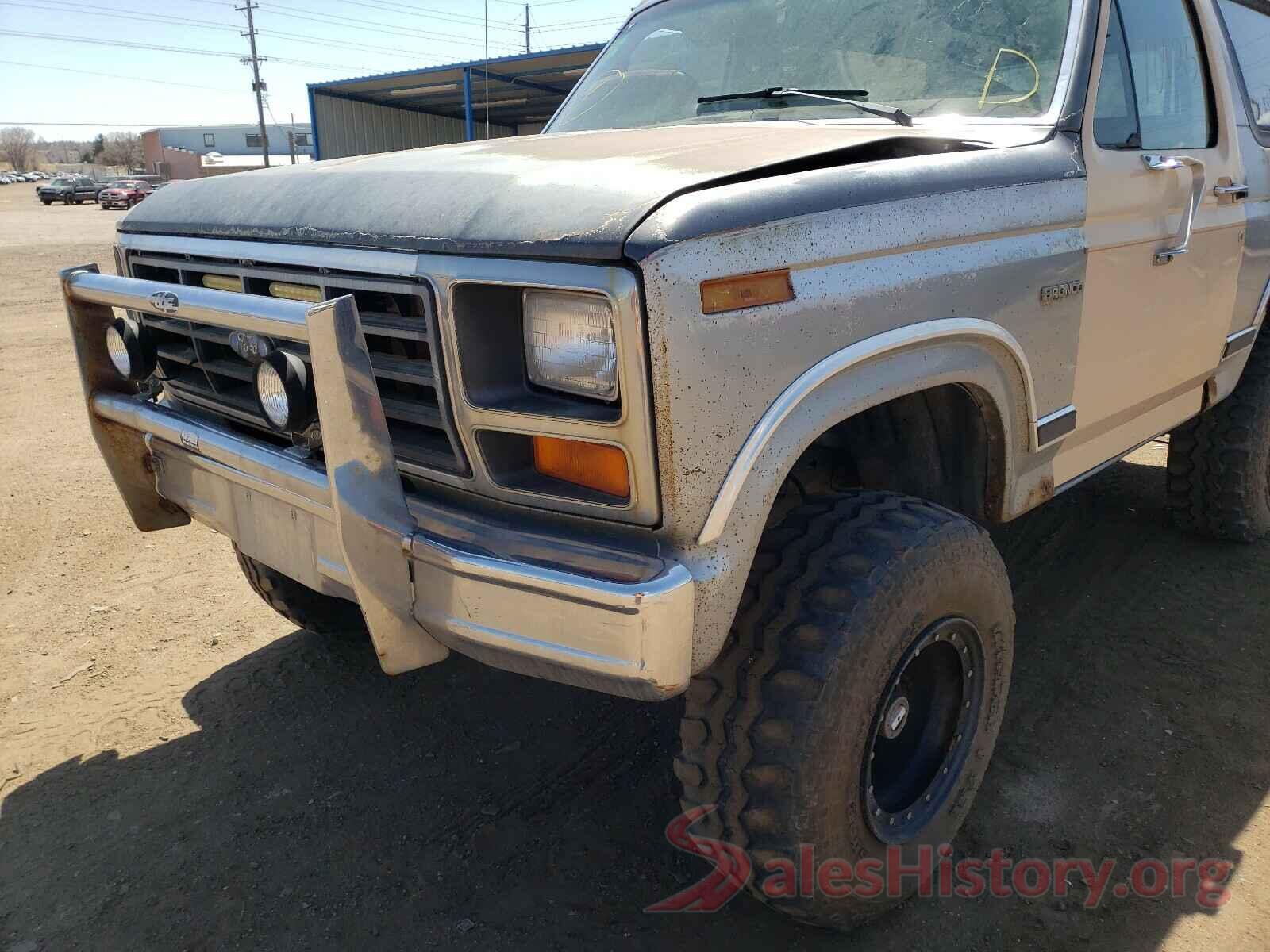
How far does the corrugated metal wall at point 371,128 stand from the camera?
20.3 meters

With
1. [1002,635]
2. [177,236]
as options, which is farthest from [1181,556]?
[177,236]

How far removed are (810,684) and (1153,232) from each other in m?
1.78

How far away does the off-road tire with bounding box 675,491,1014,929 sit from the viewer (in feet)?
6.06

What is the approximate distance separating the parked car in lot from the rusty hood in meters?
52.5

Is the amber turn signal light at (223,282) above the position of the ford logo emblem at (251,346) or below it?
above

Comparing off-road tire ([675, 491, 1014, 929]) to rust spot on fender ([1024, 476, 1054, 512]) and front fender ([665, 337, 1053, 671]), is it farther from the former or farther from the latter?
rust spot on fender ([1024, 476, 1054, 512])

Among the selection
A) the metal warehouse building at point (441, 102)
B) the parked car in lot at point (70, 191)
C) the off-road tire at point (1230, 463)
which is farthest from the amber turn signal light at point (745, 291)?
the parked car in lot at point (70, 191)

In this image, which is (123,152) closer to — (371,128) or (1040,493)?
(371,128)

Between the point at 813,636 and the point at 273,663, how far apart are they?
225 centimetres

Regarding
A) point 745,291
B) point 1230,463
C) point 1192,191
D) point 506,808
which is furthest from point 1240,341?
point 506,808

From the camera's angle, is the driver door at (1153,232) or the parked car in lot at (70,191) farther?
the parked car in lot at (70,191)

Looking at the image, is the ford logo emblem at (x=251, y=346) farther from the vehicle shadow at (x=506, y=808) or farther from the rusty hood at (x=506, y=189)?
the vehicle shadow at (x=506, y=808)

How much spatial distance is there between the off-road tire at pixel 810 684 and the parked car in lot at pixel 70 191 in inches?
2121

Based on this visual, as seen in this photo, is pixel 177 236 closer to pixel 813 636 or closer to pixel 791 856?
pixel 813 636
